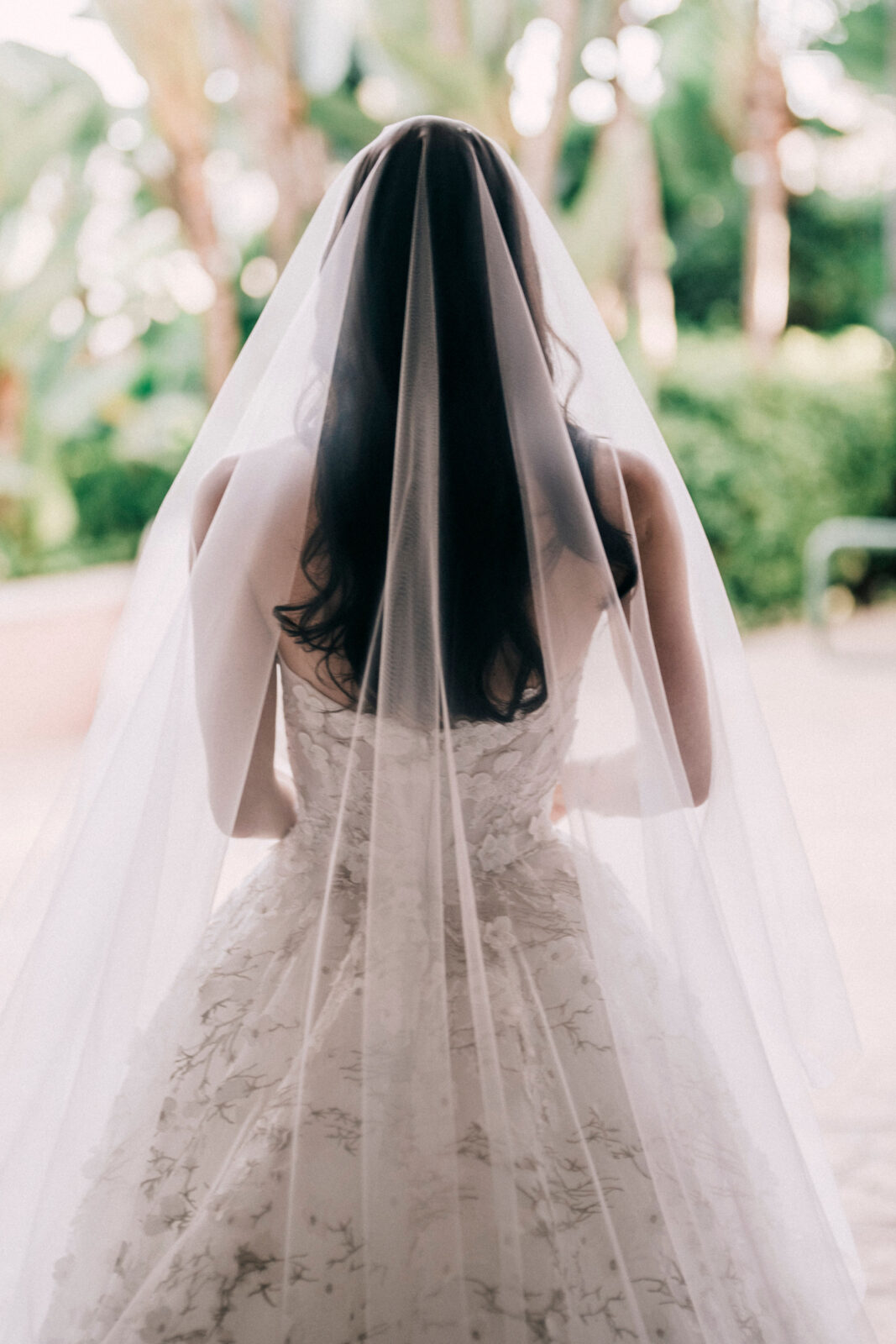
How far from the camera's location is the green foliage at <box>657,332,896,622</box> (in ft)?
21.6

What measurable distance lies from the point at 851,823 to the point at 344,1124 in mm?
3132

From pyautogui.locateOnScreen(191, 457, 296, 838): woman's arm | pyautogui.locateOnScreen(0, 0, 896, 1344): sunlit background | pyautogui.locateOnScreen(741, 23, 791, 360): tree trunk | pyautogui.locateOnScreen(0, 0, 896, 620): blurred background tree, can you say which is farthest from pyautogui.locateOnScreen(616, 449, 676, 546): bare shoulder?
pyautogui.locateOnScreen(741, 23, 791, 360): tree trunk

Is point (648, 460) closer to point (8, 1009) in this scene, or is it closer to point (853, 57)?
point (8, 1009)

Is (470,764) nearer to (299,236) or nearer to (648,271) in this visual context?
(299,236)

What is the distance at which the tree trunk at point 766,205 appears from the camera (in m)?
7.38

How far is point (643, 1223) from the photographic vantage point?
1026 mm

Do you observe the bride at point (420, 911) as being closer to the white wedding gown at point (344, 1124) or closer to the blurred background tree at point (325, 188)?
the white wedding gown at point (344, 1124)

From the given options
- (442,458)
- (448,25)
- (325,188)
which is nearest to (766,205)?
(448,25)

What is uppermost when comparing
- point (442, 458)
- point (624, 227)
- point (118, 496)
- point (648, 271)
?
point (624, 227)

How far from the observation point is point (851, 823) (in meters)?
3.77

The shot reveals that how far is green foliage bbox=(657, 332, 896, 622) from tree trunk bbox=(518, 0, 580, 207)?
1.56 m

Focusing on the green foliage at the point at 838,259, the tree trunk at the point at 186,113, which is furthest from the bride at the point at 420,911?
the green foliage at the point at 838,259

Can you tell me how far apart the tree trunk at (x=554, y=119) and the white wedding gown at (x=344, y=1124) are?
5272 mm

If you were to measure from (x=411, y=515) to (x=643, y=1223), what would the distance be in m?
0.72
